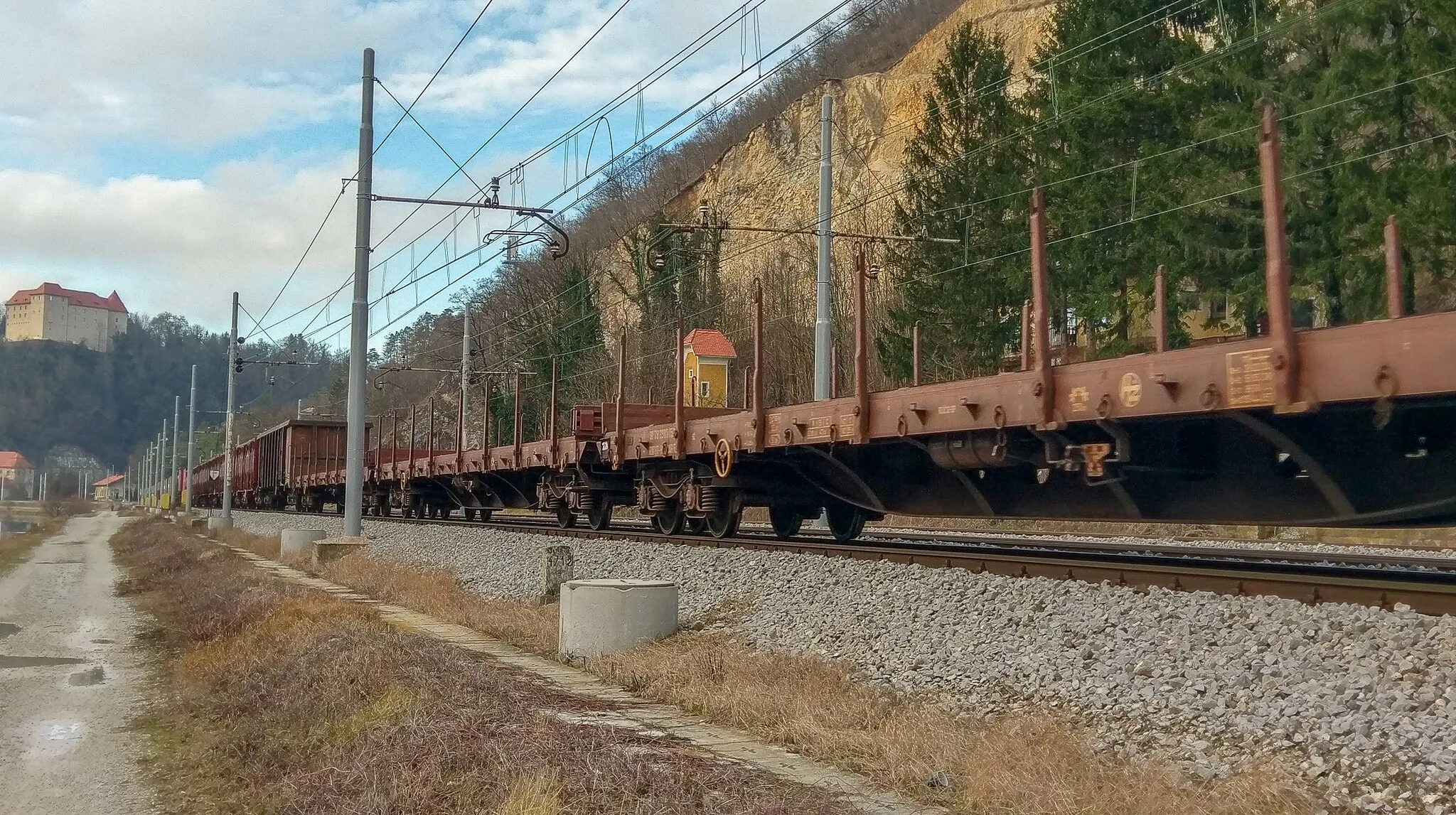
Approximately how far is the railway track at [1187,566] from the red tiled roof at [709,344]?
28.9 m

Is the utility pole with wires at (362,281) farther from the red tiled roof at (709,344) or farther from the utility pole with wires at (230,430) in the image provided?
the red tiled roof at (709,344)

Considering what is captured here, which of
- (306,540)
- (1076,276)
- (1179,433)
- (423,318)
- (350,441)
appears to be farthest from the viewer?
(423,318)

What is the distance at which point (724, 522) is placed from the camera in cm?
1566

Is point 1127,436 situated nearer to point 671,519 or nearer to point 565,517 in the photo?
point 671,519

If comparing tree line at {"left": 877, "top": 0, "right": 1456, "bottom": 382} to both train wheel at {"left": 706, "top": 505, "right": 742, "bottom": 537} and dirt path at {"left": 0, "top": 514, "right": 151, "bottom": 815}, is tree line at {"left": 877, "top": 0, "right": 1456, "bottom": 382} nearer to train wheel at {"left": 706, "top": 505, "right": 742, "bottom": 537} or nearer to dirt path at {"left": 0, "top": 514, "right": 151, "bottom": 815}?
train wheel at {"left": 706, "top": 505, "right": 742, "bottom": 537}

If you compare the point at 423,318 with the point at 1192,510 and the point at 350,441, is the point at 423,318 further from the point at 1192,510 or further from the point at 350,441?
the point at 1192,510

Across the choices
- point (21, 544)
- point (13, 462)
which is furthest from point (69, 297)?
point (21, 544)

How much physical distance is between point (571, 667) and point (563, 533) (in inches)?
384

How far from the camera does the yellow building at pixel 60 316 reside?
562 ft

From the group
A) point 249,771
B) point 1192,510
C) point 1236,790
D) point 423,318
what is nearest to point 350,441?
point 249,771

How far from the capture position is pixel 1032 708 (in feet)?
23.3

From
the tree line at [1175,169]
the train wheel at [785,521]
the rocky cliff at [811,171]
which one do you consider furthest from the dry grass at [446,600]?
the rocky cliff at [811,171]

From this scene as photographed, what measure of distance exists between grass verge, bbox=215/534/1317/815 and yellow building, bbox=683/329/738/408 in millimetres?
33189

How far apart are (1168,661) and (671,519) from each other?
35.9 feet
